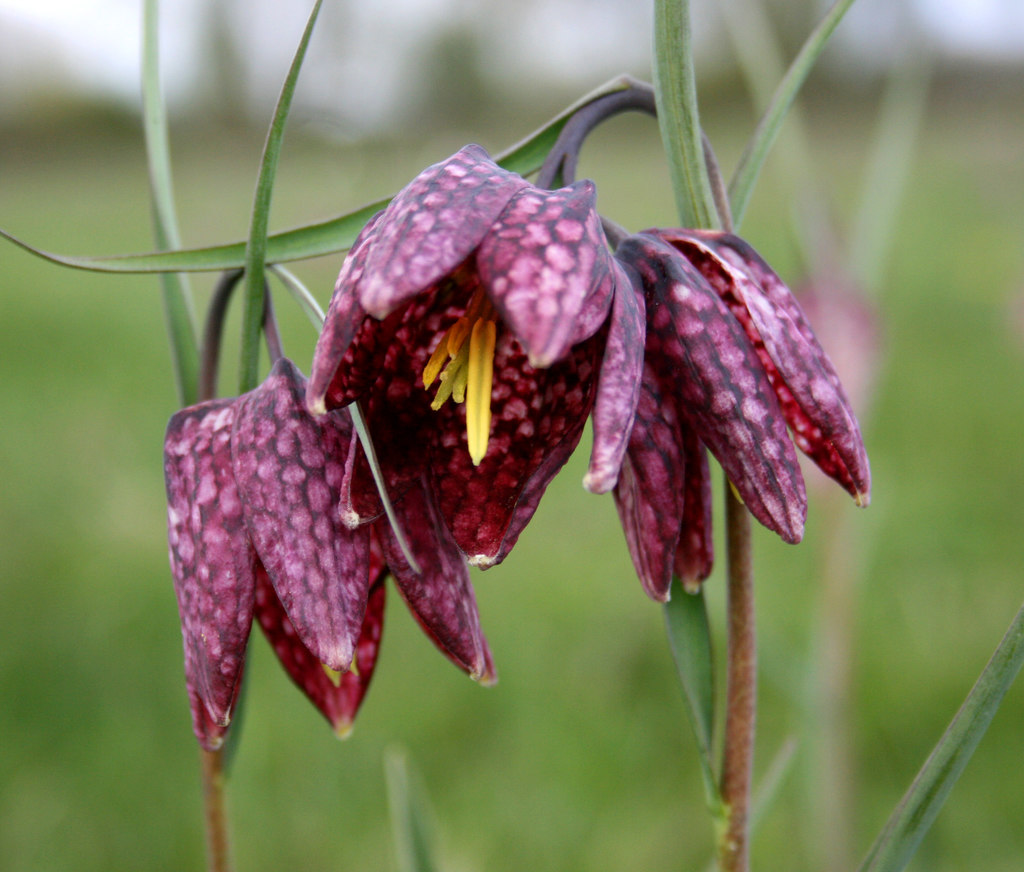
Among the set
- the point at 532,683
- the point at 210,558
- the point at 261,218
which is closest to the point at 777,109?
the point at 261,218

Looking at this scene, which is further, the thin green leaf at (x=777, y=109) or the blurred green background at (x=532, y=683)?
the blurred green background at (x=532, y=683)

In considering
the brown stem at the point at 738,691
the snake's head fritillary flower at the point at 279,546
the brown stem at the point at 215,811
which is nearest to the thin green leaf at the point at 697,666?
the brown stem at the point at 738,691

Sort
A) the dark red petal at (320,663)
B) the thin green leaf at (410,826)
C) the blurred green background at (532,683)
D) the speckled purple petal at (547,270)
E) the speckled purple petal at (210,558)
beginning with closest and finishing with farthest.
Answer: the speckled purple petal at (547,270) < the speckled purple petal at (210,558) < the dark red petal at (320,663) < the thin green leaf at (410,826) < the blurred green background at (532,683)

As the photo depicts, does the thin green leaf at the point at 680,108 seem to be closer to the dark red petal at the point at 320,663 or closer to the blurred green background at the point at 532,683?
the dark red petal at the point at 320,663

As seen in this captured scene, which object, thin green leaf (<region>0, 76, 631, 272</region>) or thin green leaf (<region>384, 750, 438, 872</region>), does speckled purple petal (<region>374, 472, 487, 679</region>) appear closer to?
thin green leaf (<region>0, 76, 631, 272</region>)

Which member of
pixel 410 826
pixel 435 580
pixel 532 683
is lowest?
pixel 532 683

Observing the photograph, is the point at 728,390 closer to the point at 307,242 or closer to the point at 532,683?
the point at 307,242
